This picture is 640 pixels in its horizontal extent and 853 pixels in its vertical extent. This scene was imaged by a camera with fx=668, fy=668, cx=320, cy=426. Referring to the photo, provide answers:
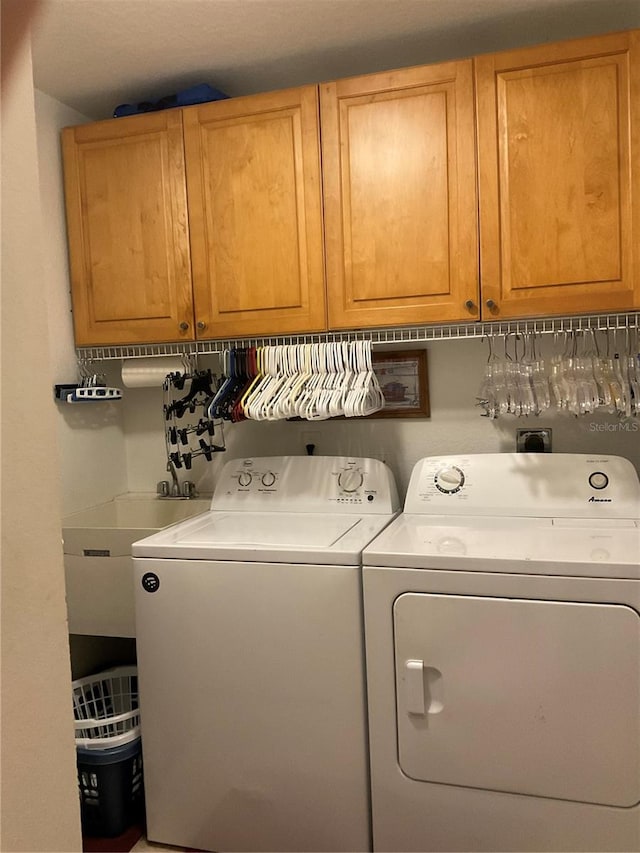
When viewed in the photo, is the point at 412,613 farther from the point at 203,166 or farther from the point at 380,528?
the point at 203,166

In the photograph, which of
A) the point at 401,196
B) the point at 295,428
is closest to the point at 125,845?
the point at 295,428

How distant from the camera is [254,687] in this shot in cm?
190

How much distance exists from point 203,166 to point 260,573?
1.39 metres

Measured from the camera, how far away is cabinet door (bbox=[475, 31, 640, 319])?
6.23ft

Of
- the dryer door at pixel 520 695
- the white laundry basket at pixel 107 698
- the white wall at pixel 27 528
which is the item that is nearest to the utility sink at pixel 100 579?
the white laundry basket at pixel 107 698

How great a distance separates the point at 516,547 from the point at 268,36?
1722 mm

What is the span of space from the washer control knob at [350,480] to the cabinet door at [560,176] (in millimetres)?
714

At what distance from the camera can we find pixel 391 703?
1.78 meters

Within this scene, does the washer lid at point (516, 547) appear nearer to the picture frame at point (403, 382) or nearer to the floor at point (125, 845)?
the picture frame at point (403, 382)

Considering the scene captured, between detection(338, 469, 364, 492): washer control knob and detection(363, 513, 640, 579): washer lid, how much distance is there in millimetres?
259

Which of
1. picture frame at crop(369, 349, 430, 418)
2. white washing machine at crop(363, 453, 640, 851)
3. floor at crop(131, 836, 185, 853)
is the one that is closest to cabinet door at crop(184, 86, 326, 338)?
picture frame at crop(369, 349, 430, 418)

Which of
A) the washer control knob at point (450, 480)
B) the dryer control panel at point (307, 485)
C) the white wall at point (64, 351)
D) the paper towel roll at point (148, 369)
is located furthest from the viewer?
the paper towel roll at point (148, 369)

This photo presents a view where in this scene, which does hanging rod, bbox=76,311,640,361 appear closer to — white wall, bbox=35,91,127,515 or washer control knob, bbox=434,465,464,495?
white wall, bbox=35,91,127,515

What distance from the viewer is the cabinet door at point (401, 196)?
2051mm
